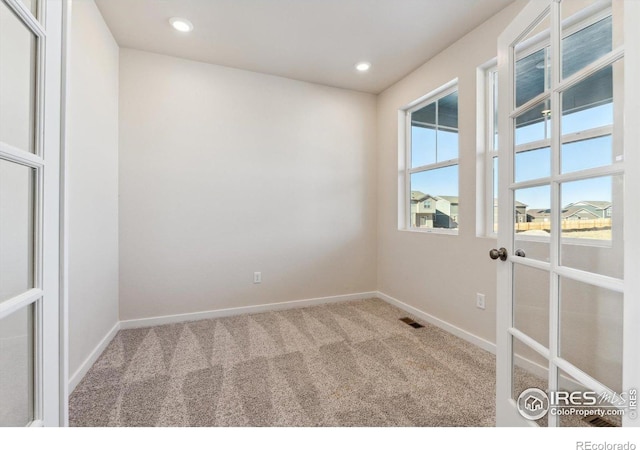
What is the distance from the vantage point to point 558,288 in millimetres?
1021

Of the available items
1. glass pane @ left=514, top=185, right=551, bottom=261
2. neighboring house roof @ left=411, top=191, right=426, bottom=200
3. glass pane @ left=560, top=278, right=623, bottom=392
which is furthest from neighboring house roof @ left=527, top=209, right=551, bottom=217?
neighboring house roof @ left=411, top=191, right=426, bottom=200

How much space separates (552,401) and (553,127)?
1028 mm

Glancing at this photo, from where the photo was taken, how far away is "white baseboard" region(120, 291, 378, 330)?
106 inches

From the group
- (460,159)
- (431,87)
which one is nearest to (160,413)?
(460,159)

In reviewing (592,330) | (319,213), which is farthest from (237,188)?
(592,330)

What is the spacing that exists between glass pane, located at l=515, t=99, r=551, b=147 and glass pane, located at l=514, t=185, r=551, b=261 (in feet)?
0.72

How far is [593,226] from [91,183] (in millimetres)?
2856

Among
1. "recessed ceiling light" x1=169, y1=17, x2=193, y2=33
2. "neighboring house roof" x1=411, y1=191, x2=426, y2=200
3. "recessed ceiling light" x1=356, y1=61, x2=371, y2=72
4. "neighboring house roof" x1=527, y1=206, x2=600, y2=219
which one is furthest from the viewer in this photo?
"neighboring house roof" x1=411, y1=191, x2=426, y2=200

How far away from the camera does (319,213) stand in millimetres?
3396

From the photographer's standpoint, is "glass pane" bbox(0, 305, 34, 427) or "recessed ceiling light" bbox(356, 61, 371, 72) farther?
"recessed ceiling light" bbox(356, 61, 371, 72)

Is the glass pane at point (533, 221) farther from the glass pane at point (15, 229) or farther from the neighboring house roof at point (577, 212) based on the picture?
the glass pane at point (15, 229)

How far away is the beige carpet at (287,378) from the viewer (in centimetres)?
150

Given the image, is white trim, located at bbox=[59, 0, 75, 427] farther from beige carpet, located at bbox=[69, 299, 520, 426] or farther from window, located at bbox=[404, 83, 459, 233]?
window, located at bbox=[404, 83, 459, 233]

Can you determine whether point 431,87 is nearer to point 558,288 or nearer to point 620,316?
point 558,288
